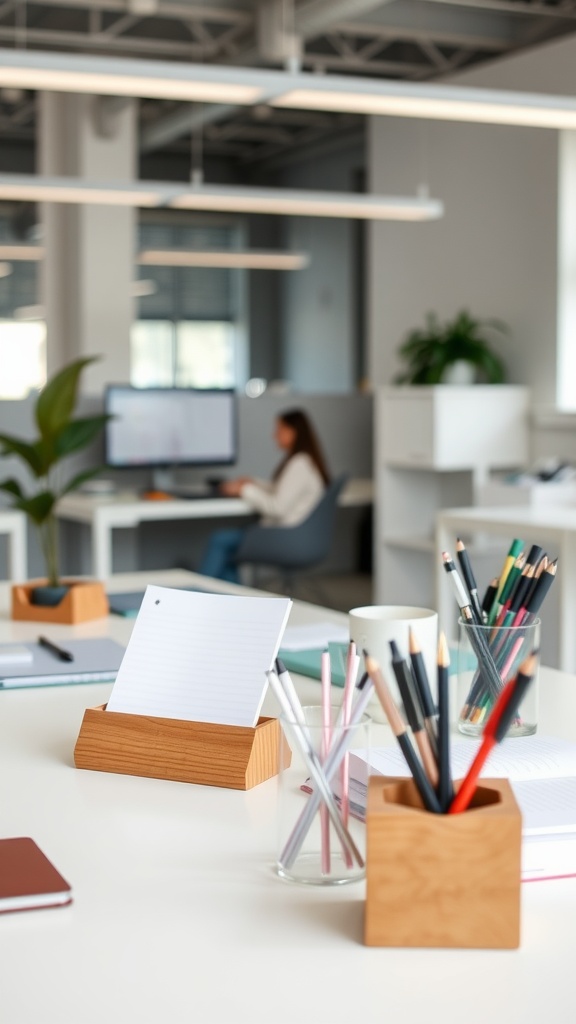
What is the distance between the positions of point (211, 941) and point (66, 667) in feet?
3.09

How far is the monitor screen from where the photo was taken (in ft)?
19.8

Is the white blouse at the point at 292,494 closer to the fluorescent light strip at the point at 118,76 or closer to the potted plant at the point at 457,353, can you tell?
the potted plant at the point at 457,353

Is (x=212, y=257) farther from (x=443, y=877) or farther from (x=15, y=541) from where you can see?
(x=443, y=877)

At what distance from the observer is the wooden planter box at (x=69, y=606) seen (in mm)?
2289

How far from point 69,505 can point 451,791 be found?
4.97m

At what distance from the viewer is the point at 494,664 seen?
56.6 inches

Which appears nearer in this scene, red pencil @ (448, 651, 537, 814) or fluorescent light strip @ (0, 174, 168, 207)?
red pencil @ (448, 651, 537, 814)

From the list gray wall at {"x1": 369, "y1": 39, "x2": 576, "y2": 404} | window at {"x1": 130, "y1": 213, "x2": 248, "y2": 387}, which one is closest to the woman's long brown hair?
gray wall at {"x1": 369, "y1": 39, "x2": 576, "y2": 404}

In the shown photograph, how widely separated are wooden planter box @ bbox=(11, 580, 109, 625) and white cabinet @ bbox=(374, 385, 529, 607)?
3.86 metres

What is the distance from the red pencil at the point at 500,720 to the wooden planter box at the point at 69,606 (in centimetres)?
145

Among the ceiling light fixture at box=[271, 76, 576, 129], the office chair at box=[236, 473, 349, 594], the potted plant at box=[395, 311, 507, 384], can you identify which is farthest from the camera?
the potted plant at box=[395, 311, 507, 384]

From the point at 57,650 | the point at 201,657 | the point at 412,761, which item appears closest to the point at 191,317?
the point at 57,650

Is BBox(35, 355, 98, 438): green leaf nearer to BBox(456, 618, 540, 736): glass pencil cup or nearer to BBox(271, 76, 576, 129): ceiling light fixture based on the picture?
BBox(456, 618, 540, 736): glass pencil cup

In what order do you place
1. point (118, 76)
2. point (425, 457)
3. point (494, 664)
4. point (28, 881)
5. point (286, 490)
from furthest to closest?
point (425, 457), point (286, 490), point (118, 76), point (494, 664), point (28, 881)
